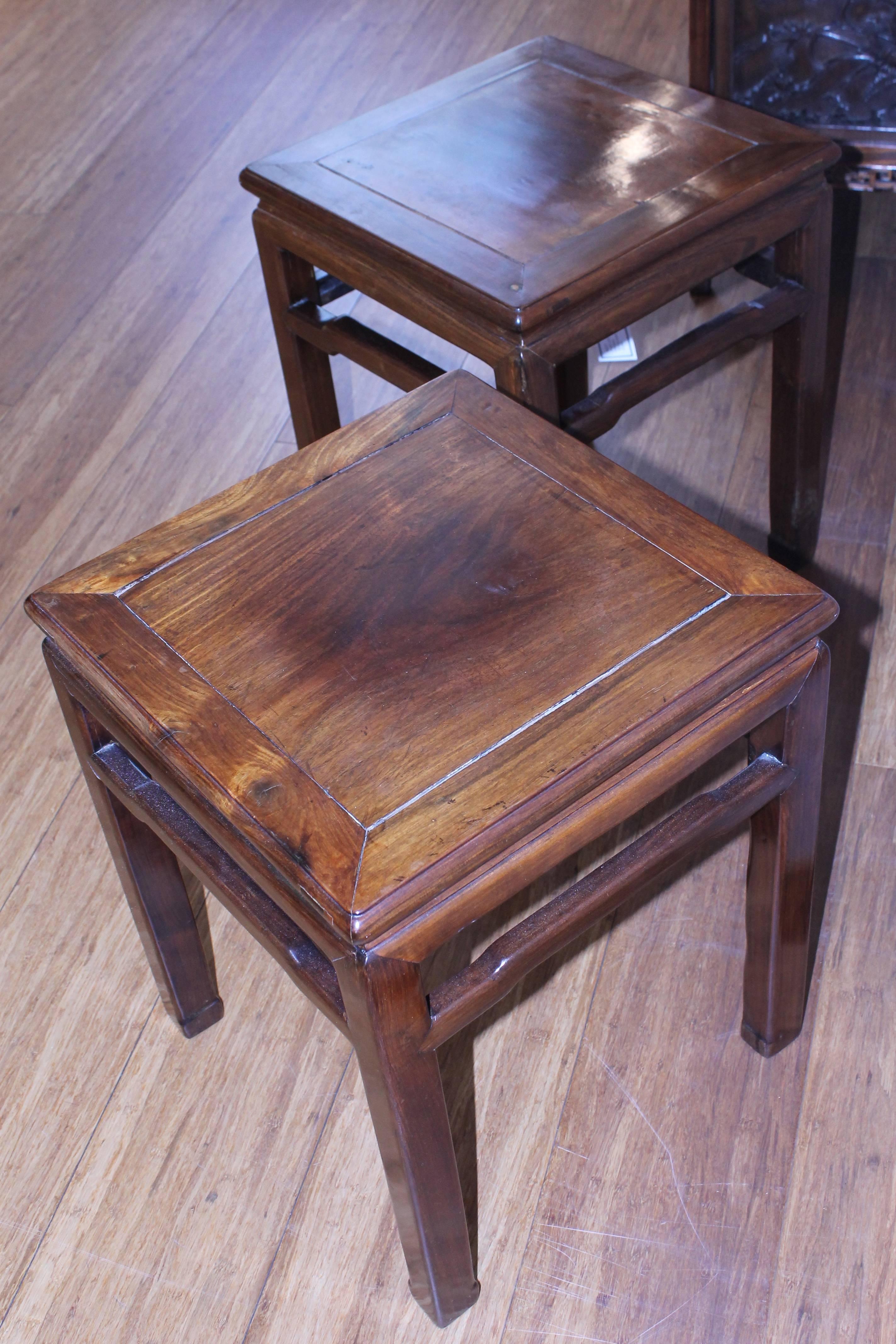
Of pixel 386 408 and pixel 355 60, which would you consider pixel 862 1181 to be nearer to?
pixel 386 408

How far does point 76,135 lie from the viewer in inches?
90.2

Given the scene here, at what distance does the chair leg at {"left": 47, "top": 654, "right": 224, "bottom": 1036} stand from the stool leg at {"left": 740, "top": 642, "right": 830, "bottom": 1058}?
425 millimetres

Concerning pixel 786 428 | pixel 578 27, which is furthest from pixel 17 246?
pixel 786 428

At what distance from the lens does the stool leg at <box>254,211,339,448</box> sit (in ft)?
4.06

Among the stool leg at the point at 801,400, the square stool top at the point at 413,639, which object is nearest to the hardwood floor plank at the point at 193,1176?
the square stool top at the point at 413,639

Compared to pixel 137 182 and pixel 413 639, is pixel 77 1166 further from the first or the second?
pixel 137 182

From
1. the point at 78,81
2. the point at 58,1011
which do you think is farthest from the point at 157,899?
the point at 78,81

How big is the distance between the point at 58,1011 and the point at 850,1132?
642 millimetres

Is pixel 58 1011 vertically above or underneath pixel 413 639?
underneath

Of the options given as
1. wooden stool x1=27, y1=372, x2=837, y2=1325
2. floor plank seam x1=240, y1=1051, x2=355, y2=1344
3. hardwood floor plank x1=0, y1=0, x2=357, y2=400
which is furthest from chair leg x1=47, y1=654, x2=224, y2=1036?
hardwood floor plank x1=0, y1=0, x2=357, y2=400

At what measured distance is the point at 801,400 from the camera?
1274 millimetres

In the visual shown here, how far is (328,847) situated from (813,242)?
780mm

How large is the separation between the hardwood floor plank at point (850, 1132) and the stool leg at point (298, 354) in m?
0.62

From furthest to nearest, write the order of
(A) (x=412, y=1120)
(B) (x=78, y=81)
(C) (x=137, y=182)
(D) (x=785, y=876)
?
(B) (x=78, y=81) → (C) (x=137, y=182) → (D) (x=785, y=876) → (A) (x=412, y=1120)
